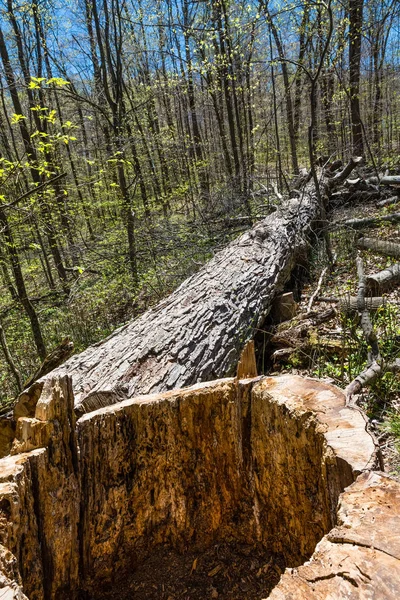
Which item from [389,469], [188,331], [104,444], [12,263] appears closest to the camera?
[104,444]

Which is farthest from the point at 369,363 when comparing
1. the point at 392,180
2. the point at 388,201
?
the point at 392,180

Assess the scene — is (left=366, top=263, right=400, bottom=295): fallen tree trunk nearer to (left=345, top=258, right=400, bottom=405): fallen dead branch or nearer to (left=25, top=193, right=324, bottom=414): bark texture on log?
(left=345, top=258, right=400, bottom=405): fallen dead branch

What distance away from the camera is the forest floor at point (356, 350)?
2.49m

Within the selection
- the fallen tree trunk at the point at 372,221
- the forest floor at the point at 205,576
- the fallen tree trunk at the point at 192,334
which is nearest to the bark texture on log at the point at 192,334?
the fallen tree trunk at the point at 192,334

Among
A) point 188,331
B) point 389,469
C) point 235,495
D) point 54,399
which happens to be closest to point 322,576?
point 235,495

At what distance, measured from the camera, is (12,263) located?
6.74 meters

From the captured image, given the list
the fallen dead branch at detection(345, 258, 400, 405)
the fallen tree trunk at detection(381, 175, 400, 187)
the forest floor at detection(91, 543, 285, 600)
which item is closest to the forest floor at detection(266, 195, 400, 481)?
the fallen dead branch at detection(345, 258, 400, 405)

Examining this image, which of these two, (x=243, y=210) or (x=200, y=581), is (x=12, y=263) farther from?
(x=200, y=581)

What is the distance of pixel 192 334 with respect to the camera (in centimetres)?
315

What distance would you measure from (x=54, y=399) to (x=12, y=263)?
6.06 m

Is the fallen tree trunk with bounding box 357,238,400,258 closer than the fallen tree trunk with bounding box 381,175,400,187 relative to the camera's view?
Yes

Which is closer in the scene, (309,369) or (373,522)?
(373,522)

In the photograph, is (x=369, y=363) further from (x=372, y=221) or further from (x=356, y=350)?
(x=372, y=221)

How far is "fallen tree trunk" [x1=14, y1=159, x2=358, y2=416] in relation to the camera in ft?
8.26
